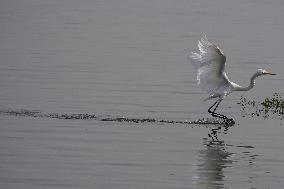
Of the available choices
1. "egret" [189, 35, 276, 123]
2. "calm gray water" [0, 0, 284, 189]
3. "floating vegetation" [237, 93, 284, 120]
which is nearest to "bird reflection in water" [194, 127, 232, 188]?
"calm gray water" [0, 0, 284, 189]

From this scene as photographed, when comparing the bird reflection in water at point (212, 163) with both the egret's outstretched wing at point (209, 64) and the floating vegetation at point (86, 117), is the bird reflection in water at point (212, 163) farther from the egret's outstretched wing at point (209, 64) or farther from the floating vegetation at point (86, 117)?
the egret's outstretched wing at point (209, 64)

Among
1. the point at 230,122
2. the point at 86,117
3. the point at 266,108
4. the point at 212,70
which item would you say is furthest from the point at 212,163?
the point at 266,108

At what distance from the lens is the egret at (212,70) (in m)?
23.2

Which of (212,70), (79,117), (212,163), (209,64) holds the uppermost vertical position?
(209,64)

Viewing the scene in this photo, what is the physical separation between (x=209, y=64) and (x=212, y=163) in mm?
5529

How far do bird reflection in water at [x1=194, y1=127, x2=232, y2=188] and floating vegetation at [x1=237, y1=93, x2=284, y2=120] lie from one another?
2921 millimetres

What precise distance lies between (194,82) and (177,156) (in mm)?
10330

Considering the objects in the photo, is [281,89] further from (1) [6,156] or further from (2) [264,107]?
(1) [6,156]

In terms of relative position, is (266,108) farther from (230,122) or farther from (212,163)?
(212,163)

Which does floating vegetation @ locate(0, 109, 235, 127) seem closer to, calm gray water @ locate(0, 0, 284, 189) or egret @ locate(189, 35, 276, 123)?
calm gray water @ locate(0, 0, 284, 189)

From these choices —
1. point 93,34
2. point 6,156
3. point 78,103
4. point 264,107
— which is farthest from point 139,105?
point 93,34

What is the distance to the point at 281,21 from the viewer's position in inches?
1932

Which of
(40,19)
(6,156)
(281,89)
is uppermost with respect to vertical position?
(40,19)

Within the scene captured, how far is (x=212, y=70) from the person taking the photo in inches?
947
